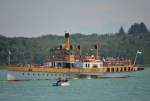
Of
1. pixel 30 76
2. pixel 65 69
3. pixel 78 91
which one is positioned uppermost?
pixel 65 69

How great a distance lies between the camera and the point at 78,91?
15350cm

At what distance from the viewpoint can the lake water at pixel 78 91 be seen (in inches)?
5472

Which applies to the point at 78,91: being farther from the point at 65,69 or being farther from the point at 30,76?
the point at 65,69

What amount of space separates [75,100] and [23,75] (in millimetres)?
49158

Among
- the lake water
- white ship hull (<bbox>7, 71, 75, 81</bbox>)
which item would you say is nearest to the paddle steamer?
white ship hull (<bbox>7, 71, 75, 81</bbox>)

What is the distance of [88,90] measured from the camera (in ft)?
517

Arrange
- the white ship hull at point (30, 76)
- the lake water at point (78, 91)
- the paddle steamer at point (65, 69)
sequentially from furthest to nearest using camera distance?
the paddle steamer at point (65, 69)
the white ship hull at point (30, 76)
the lake water at point (78, 91)

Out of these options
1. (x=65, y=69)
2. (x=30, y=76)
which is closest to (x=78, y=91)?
(x=30, y=76)

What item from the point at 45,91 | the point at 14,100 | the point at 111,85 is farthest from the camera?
the point at 111,85

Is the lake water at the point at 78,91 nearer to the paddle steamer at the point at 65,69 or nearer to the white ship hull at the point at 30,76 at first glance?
the white ship hull at the point at 30,76

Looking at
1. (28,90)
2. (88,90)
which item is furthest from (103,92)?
(28,90)

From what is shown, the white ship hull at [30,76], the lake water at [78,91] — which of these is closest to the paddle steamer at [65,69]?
the white ship hull at [30,76]

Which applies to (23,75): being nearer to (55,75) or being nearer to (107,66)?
(55,75)

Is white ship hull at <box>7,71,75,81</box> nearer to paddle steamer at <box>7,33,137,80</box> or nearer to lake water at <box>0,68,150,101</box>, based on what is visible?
paddle steamer at <box>7,33,137,80</box>
